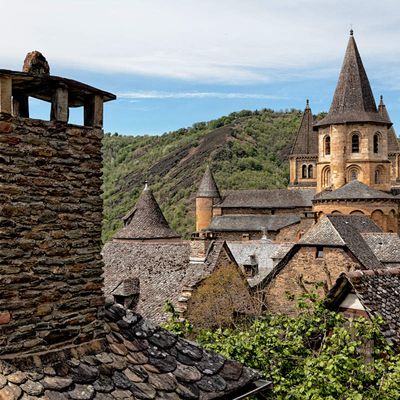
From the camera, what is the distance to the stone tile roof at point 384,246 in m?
24.4

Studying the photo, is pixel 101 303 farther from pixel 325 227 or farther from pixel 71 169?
pixel 325 227

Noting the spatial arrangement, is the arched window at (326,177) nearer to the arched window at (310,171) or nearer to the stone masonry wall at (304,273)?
the arched window at (310,171)

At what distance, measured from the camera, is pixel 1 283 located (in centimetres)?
461

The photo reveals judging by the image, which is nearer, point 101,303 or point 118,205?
point 101,303

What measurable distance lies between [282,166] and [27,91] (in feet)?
312

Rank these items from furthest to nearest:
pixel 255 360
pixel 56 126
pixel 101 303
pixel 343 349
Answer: pixel 255 360
pixel 343 349
pixel 101 303
pixel 56 126

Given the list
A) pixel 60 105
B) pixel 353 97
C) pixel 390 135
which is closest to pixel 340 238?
pixel 60 105

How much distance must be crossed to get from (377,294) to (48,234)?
617 cm

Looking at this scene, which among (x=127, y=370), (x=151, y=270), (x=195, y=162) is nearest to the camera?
(x=127, y=370)

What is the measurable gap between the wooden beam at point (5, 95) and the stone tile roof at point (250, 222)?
48081mm

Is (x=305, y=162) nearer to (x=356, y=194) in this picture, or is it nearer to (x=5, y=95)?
(x=356, y=194)

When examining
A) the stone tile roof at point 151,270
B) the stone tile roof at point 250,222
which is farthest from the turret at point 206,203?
the stone tile roof at point 151,270

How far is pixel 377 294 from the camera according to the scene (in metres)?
9.22

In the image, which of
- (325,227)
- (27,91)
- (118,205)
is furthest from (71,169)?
(118,205)
